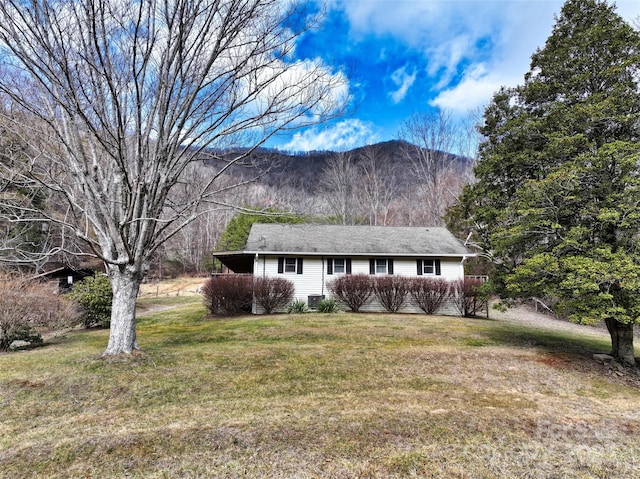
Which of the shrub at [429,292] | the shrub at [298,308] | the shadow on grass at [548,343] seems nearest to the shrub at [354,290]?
the shrub at [298,308]

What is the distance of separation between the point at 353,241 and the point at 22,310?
43.5 feet

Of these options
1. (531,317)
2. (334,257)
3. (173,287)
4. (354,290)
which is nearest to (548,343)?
(354,290)

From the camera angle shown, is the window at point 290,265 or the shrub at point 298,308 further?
the window at point 290,265

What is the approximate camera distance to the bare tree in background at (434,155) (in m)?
30.7

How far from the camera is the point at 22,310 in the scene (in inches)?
317

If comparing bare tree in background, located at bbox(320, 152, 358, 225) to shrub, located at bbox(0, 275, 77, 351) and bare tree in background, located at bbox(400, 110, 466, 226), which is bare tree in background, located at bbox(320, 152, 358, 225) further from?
shrub, located at bbox(0, 275, 77, 351)

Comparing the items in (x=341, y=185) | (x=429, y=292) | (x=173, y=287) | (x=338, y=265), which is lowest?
(x=173, y=287)

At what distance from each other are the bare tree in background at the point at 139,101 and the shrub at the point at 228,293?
7636 mm

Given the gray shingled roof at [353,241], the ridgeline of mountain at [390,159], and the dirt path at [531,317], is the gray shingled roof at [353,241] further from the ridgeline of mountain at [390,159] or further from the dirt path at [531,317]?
the ridgeline of mountain at [390,159]

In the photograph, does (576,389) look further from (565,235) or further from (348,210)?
(348,210)

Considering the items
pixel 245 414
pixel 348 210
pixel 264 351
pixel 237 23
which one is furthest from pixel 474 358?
pixel 348 210

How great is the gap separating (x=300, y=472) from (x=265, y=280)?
39.1 ft

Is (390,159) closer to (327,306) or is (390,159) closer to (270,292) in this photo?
(327,306)

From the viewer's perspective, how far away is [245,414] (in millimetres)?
4160
